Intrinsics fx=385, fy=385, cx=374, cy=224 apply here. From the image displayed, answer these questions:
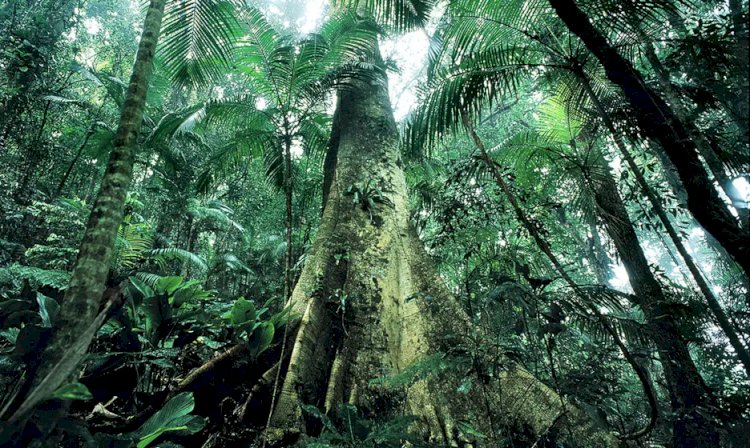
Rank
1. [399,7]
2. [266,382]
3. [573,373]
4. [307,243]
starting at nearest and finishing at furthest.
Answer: [266,382] < [573,373] < [399,7] < [307,243]

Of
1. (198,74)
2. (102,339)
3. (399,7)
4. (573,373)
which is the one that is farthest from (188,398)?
(399,7)

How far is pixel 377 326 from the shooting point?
11.1 ft

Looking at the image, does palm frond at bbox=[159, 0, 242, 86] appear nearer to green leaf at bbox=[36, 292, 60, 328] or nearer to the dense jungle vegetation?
the dense jungle vegetation

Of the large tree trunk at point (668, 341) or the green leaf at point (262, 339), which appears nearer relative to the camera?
the green leaf at point (262, 339)

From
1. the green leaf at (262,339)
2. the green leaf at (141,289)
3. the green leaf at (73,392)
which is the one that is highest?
Answer: the green leaf at (141,289)

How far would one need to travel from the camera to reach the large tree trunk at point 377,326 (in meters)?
2.74

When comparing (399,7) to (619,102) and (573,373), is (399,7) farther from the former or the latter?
(573,373)

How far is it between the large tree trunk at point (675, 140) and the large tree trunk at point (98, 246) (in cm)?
260

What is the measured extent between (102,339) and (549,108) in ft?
20.9

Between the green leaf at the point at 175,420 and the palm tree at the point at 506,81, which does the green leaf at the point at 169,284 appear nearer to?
the green leaf at the point at 175,420

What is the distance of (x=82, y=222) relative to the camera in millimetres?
5754

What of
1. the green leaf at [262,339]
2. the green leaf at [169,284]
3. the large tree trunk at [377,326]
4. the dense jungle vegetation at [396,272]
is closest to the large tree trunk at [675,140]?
the dense jungle vegetation at [396,272]

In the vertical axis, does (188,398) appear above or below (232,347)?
below

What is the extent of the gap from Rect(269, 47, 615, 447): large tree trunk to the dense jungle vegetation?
0.06ft
